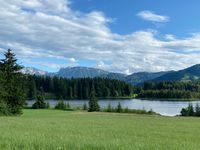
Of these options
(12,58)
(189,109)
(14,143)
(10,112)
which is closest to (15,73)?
(12,58)

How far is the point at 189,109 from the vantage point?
97312 millimetres

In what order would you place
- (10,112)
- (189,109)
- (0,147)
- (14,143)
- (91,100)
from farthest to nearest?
1. (91,100)
2. (189,109)
3. (10,112)
4. (14,143)
5. (0,147)

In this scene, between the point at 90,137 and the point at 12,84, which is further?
the point at 12,84

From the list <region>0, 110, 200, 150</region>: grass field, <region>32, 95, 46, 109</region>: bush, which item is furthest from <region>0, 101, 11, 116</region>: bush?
<region>32, 95, 46, 109</region>: bush

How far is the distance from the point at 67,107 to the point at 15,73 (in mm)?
56472

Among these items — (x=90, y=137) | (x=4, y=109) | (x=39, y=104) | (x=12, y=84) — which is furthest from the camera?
(x=39, y=104)

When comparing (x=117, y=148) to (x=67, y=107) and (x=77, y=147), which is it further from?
(x=67, y=107)

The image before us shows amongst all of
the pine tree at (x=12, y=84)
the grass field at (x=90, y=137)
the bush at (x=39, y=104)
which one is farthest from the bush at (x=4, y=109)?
the bush at (x=39, y=104)

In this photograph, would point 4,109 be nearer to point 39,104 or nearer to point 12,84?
point 12,84

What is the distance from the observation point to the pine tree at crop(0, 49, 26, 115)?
2183 inches

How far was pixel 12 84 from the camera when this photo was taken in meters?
56.2

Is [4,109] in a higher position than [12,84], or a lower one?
lower

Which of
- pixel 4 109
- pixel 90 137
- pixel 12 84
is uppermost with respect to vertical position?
pixel 12 84

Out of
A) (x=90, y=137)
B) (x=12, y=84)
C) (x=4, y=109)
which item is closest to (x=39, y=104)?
(x=12, y=84)
